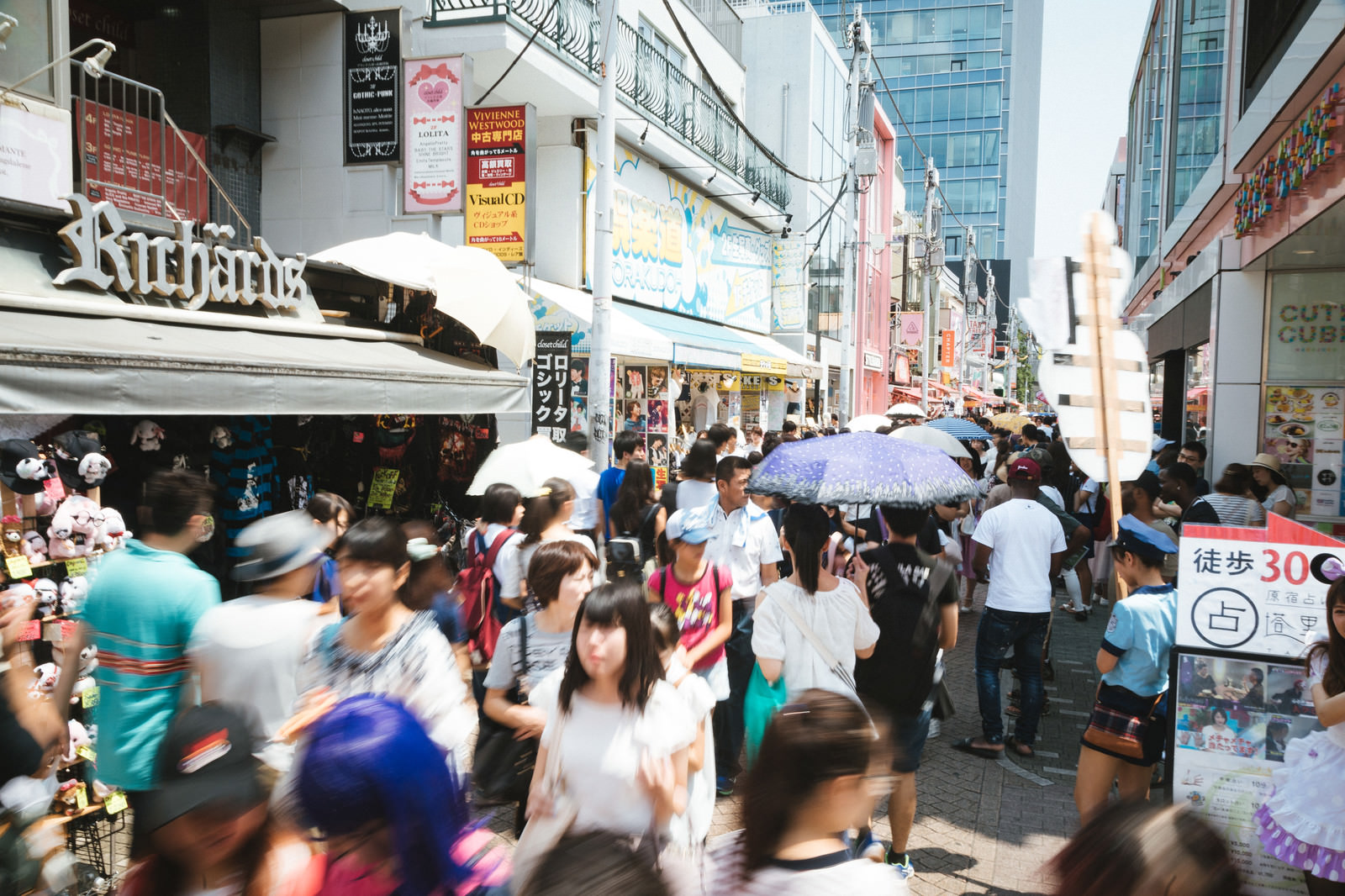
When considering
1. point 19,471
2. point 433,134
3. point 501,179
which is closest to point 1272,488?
point 501,179

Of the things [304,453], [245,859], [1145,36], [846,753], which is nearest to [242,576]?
[245,859]

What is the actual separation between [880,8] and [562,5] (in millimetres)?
85579

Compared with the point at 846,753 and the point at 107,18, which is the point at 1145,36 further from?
the point at 846,753

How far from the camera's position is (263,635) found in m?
3.27

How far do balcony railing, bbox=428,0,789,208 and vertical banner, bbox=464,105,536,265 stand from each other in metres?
1.21

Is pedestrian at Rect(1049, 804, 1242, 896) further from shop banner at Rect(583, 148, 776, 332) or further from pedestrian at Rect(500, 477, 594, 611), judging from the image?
shop banner at Rect(583, 148, 776, 332)

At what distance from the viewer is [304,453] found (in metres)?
8.53

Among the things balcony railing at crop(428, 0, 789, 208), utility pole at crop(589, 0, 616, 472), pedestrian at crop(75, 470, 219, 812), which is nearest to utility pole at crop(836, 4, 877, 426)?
balcony railing at crop(428, 0, 789, 208)

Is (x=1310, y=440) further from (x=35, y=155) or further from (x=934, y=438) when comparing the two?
(x=35, y=155)

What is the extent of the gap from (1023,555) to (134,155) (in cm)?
859

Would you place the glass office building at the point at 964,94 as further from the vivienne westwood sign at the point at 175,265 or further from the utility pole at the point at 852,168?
the vivienne westwood sign at the point at 175,265

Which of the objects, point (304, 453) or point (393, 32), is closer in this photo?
point (304, 453)

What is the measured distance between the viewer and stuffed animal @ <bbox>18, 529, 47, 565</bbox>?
15.5 ft

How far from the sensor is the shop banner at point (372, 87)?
9758mm
